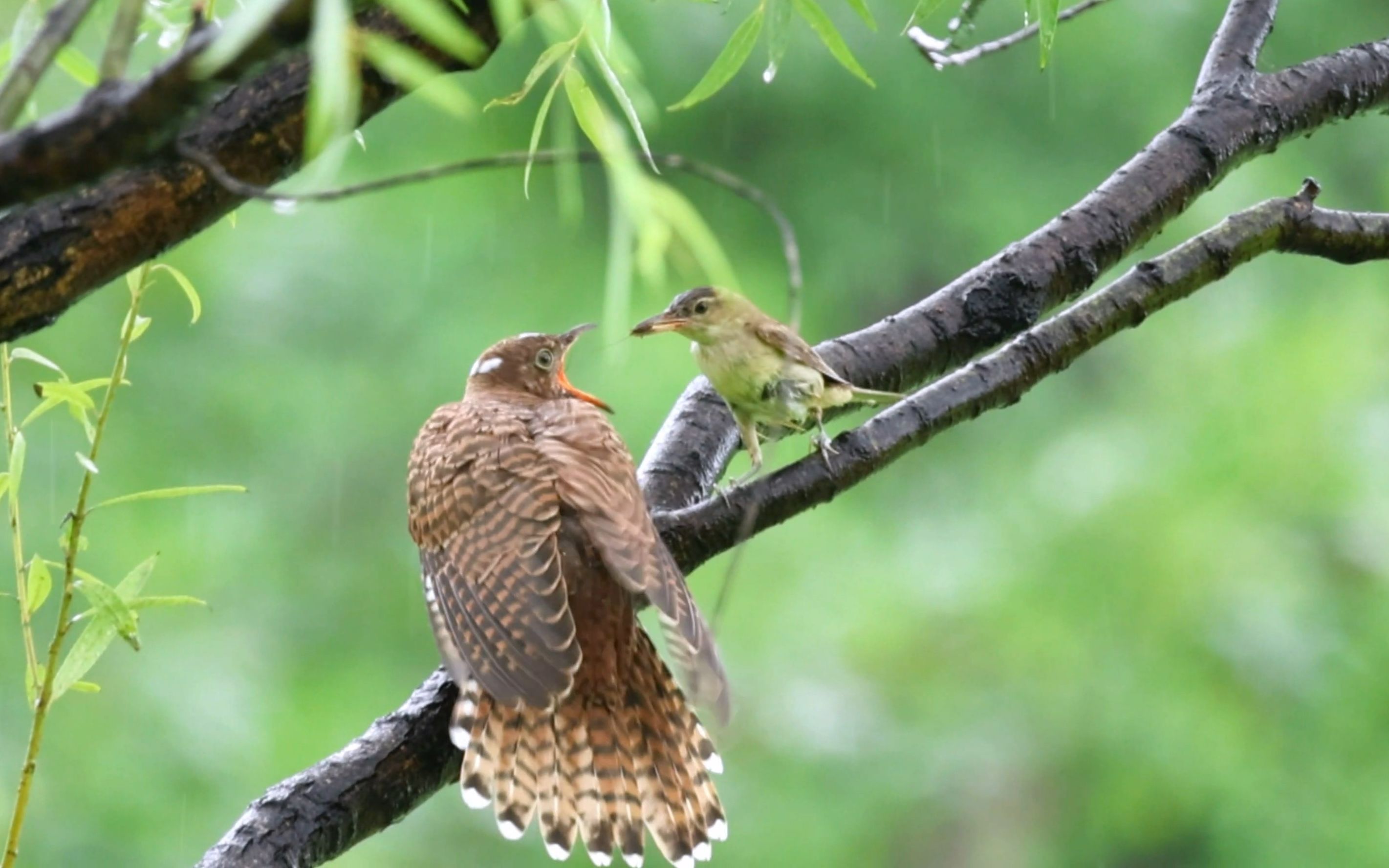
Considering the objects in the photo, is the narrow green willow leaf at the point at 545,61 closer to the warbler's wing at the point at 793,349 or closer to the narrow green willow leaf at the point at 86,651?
the narrow green willow leaf at the point at 86,651

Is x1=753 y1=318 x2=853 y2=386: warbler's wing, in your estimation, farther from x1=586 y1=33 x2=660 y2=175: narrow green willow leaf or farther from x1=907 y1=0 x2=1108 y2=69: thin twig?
x1=586 y1=33 x2=660 y2=175: narrow green willow leaf

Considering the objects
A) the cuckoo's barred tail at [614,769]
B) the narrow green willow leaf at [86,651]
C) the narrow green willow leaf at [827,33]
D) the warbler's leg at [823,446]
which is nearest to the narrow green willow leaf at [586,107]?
the narrow green willow leaf at [827,33]

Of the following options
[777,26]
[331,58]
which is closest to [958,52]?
[777,26]

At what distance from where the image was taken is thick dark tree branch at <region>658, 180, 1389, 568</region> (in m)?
2.41

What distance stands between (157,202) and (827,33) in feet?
2.22

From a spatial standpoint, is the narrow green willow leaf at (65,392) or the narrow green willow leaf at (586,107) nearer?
the narrow green willow leaf at (586,107)

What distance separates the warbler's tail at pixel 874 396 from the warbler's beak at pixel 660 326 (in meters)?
0.44

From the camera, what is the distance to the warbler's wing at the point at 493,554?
7.90 ft

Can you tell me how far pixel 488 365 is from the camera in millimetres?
3547

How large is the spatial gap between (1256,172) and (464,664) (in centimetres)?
585

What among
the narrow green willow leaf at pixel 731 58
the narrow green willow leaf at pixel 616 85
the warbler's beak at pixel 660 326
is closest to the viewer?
the narrow green willow leaf at pixel 616 85

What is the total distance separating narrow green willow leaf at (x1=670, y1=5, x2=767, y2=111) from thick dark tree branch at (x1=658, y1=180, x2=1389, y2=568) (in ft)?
2.51

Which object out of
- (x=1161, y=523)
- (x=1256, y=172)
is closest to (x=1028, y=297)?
(x=1161, y=523)

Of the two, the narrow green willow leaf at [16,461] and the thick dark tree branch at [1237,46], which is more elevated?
the thick dark tree branch at [1237,46]
